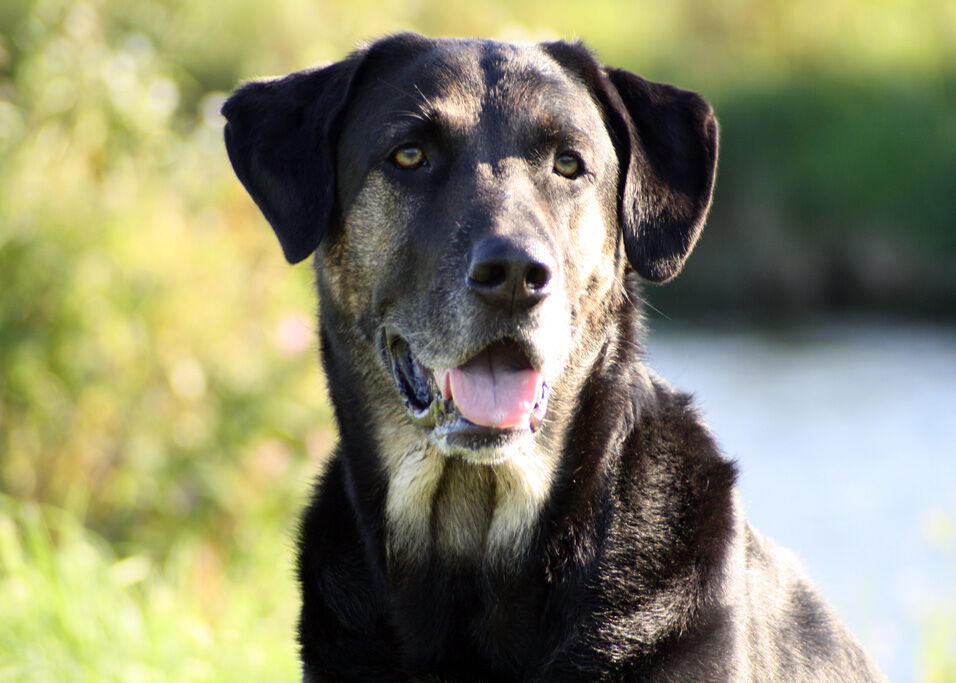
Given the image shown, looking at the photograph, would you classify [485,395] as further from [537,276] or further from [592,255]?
[592,255]

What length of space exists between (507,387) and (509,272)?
0.36 metres

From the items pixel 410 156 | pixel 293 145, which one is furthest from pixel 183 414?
pixel 410 156

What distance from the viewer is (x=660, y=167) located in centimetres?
370

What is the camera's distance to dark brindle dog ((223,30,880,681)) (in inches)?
127

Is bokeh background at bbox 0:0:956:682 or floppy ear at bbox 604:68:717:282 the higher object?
bokeh background at bbox 0:0:956:682

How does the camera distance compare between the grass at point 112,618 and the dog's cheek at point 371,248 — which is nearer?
the dog's cheek at point 371,248

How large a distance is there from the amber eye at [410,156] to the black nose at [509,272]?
1.46ft

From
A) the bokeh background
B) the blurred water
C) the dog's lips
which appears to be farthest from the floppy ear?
the blurred water

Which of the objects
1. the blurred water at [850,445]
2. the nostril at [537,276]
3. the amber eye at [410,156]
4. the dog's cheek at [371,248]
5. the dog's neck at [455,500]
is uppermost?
the blurred water at [850,445]

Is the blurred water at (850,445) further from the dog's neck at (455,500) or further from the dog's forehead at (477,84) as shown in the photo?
the dog's forehead at (477,84)

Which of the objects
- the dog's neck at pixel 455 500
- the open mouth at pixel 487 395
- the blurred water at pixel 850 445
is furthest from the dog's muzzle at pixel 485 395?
the blurred water at pixel 850 445

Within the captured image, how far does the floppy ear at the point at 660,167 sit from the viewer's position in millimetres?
3641

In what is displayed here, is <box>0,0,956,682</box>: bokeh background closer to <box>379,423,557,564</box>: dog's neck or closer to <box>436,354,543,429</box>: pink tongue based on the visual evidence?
<box>379,423,557,564</box>: dog's neck

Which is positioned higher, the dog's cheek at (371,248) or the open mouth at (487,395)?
the dog's cheek at (371,248)
